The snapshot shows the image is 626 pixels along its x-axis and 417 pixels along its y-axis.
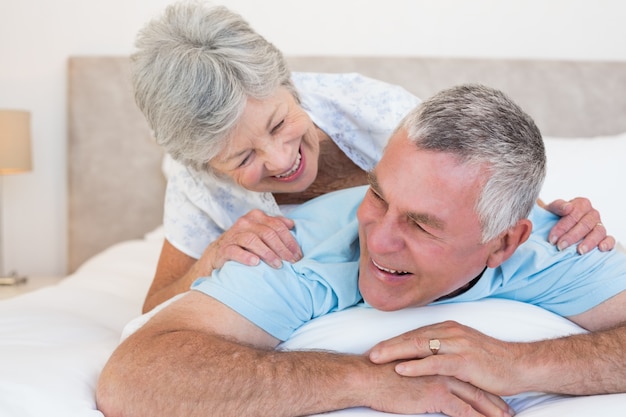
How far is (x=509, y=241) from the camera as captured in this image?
1.35 meters

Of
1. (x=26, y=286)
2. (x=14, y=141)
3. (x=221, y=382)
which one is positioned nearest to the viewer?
(x=221, y=382)

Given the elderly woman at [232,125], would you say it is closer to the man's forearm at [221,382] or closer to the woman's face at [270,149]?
the woman's face at [270,149]

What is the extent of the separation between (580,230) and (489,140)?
0.41 meters

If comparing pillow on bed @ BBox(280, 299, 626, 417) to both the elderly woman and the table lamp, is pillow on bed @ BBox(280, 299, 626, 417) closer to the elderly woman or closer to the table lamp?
the elderly woman

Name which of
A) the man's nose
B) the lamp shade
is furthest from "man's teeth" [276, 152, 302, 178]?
the lamp shade

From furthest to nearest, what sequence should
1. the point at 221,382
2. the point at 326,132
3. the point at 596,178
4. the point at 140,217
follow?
the point at 140,217, the point at 596,178, the point at 326,132, the point at 221,382

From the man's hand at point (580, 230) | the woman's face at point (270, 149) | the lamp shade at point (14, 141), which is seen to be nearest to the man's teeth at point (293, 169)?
the woman's face at point (270, 149)

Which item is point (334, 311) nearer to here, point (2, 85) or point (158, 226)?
point (158, 226)

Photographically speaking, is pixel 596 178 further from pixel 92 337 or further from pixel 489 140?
pixel 92 337

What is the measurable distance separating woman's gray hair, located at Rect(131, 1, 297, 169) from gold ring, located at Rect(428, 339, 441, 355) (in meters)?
0.64

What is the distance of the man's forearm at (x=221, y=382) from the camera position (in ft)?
3.92

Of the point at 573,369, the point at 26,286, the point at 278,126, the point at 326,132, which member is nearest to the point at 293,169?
the point at 278,126

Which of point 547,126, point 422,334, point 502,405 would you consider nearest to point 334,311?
point 422,334

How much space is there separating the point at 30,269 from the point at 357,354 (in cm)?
252
